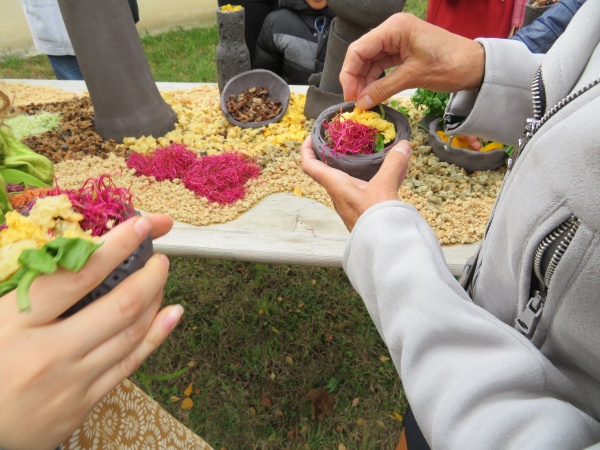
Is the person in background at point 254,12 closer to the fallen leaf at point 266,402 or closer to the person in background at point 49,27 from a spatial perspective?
the person in background at point 49,27

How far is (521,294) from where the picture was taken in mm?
851

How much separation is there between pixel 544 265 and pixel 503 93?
77cm

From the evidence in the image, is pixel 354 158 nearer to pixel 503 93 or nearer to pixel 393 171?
pixel 393 171

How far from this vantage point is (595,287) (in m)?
0.71

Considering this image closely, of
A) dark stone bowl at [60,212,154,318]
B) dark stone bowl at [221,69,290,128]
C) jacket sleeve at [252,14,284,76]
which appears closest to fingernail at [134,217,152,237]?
dark stone bowl at [60,212,154,318]

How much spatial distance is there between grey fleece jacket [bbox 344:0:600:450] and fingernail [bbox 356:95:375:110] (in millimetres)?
702

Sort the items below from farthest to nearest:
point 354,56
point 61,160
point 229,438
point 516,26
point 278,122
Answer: point 516,26, point 278,122, point 61,160, point 229,438, point 354,56

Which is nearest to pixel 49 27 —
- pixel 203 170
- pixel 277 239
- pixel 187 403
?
pixel 203 170

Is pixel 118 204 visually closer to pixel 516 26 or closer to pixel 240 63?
pixel 240 63

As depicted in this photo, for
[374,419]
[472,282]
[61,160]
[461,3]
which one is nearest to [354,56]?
[472,282]

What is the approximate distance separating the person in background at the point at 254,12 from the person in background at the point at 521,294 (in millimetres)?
3831

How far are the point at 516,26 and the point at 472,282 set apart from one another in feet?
10.1

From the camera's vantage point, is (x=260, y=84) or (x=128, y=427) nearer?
(x=128, y=427)

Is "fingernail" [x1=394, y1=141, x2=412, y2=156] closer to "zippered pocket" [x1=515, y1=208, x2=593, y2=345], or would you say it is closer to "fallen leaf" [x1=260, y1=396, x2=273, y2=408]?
"zippered pocket" [x1=515, y1=208, x2=593, y2=345]
